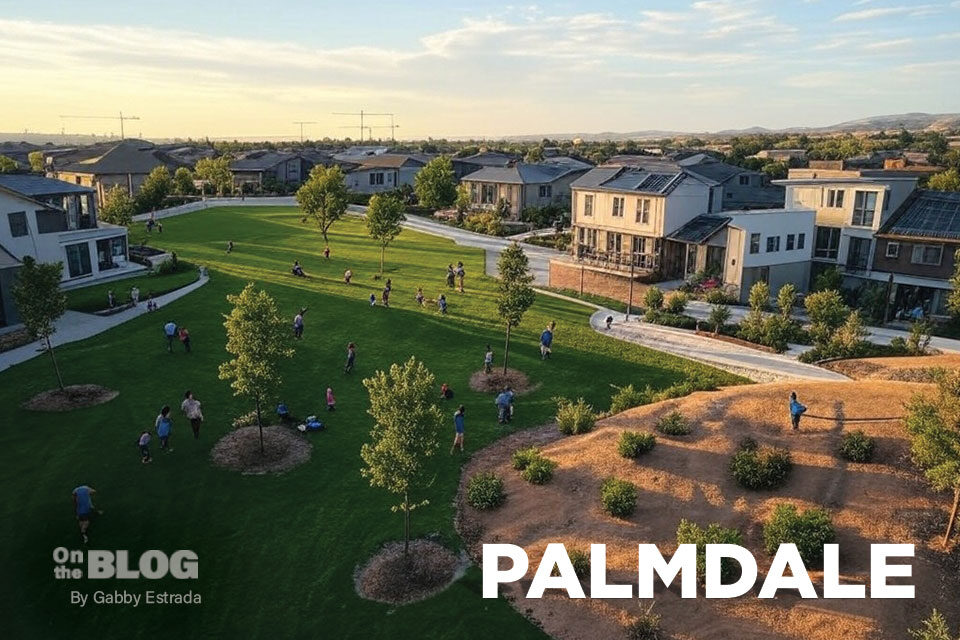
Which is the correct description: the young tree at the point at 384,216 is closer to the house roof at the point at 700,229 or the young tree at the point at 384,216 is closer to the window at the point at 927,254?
the house roof at the point at 700,229

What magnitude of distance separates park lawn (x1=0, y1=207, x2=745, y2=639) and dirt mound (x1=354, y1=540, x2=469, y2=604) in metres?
0.38

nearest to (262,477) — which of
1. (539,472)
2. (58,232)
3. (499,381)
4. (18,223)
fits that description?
(539,472)

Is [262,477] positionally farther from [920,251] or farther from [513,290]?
[920,251]

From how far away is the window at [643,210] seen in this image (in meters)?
51.9

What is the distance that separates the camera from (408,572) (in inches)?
688

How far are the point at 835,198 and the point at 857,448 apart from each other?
33.9 meters

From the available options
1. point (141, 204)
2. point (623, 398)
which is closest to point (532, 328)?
point (623, 398)

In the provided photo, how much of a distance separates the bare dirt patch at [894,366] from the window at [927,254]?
13.0 metres

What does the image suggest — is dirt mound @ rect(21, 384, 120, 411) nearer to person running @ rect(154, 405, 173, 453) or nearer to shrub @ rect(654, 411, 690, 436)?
person running @ rect(154, 405, 173, 453)

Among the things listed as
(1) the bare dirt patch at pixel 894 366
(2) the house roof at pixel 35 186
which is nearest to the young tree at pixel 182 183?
(2) the house roof at pixel 35 186

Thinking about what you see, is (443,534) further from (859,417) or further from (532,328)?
(532,328)

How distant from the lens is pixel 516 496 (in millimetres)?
20781

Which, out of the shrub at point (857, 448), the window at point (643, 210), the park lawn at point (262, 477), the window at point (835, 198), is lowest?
the park lawn at point (262, 477)

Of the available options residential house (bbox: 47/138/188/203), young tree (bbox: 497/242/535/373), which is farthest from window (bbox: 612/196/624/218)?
residential house (bbox: 47/138/188/203)
